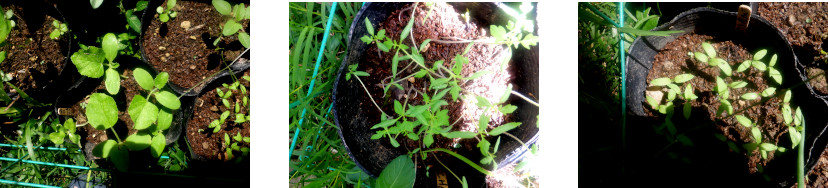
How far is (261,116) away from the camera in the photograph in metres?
0.34

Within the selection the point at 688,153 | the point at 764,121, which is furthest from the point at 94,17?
the point at 764,121

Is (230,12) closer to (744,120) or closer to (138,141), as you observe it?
(138,141)

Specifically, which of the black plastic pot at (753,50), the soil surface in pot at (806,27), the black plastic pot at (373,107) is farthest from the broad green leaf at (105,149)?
the soil surface in pot at (806,27)

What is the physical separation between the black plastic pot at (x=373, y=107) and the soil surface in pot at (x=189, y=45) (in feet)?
1.13

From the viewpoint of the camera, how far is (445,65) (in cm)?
91

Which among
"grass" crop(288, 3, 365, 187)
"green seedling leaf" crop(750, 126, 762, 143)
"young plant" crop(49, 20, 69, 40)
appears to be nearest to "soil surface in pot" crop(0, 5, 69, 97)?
"young plant" crop(49, 20, 69, 40)

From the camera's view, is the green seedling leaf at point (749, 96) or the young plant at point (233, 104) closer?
the green seedling leaf at point (749, 96)

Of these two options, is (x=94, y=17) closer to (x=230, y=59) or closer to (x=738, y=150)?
(x=230, y=59)

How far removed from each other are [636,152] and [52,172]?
1577 mm

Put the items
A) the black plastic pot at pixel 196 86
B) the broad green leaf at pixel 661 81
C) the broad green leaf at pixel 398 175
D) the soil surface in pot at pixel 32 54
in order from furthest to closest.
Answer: the soil surface in pot at pixel 32 54 → the black plastic pot at pixel 196 86 → the broad green leaf at pixel 661 81 → the broad green leaf at pixel 398 175

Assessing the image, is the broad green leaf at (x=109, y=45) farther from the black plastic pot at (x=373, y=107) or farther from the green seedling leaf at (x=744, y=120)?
the green seedling leaf at (x=744, y=120)

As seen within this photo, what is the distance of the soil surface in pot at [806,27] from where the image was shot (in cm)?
83

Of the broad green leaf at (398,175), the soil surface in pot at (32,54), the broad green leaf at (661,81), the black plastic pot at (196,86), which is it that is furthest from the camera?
the soil surface in pot at (32,54)

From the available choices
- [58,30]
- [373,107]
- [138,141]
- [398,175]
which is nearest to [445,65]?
[373,107]
